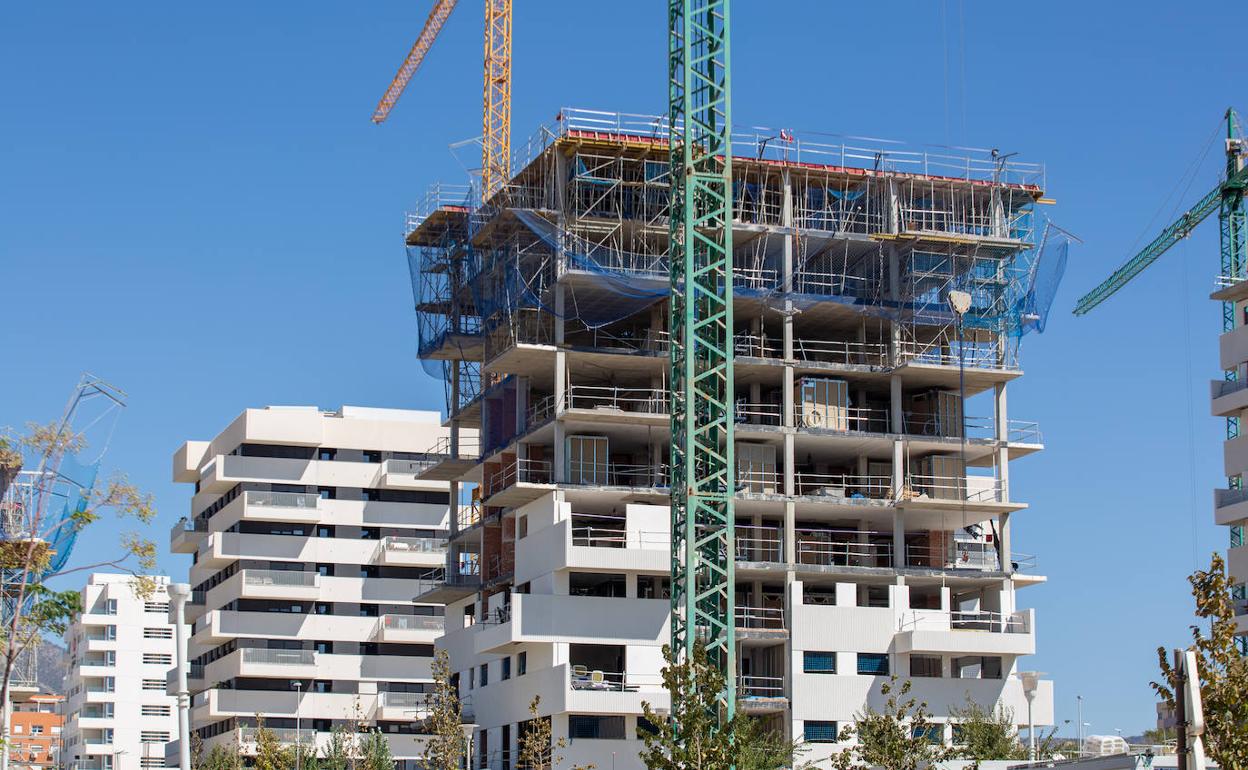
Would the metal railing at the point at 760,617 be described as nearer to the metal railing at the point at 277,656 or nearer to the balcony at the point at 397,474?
the balcony at the point at 397,474

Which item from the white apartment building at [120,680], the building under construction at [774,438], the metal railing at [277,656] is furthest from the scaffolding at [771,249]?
the white apartment building at [120,680]

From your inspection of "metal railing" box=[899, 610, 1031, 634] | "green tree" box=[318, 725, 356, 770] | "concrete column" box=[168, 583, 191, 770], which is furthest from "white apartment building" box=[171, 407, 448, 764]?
"concrete column" box=[168, 583, 191, 770]

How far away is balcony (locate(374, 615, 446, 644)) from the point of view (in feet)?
405

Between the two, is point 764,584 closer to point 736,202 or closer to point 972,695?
point 972,695

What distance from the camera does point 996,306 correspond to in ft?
313

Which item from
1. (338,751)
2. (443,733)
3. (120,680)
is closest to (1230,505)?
(443,733)

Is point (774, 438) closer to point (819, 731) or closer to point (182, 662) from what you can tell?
point (819, 731)

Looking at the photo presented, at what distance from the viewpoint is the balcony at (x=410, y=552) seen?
125 meters

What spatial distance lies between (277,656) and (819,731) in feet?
155

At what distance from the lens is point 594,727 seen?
86.0 metres

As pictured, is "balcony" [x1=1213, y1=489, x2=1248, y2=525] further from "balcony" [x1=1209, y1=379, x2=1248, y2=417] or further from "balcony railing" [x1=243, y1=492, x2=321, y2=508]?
"balcony railing" [x1=243, y1=492, x2=321, y2=508]

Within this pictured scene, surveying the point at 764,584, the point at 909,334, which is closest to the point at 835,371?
the point at 909,334

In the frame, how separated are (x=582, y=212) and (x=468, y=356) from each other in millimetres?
13055

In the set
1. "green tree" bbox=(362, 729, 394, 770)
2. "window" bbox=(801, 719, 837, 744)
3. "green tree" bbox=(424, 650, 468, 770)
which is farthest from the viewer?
"green tree" bbox=(362, 729, 394, 770)
